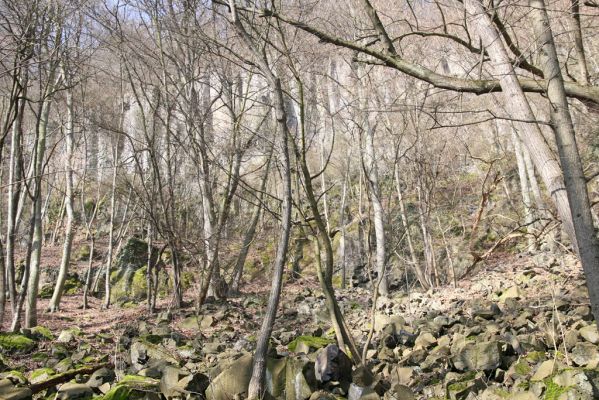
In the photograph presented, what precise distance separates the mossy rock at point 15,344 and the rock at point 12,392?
270 cm

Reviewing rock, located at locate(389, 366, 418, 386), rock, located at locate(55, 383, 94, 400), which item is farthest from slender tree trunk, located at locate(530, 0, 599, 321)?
rock, located at locate(55, 383, 94, 400)

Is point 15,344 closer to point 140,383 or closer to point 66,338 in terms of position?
point 66,338

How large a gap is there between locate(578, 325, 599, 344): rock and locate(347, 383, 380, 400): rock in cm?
223

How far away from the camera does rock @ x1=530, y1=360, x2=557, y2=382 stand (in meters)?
3.75

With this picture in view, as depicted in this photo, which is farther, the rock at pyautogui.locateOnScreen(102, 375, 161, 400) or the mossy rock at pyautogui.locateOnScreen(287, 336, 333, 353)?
the mossy rock at pyautogui.locateOnScreen(287, 336, 333, 353)

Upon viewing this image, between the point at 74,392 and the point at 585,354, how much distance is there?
462 cm

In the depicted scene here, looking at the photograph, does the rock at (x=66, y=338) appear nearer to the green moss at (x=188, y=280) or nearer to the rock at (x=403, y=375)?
the rock at (x=403, y=375)

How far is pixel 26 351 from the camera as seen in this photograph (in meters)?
6.61

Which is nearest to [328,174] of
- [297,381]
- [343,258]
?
[343,258]

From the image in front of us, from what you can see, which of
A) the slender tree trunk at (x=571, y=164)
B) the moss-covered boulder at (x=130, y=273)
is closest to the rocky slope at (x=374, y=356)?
the slender tree trunk at (x=571, y=164)

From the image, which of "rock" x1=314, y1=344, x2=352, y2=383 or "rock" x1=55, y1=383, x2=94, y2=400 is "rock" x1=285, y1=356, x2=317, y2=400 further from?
"rock" x1=55, y1=383, x2=94, y2=400

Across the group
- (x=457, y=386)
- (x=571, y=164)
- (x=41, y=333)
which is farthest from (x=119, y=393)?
(x=41, y=333)

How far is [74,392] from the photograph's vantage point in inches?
165

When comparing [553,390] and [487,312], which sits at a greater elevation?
[487,312]
